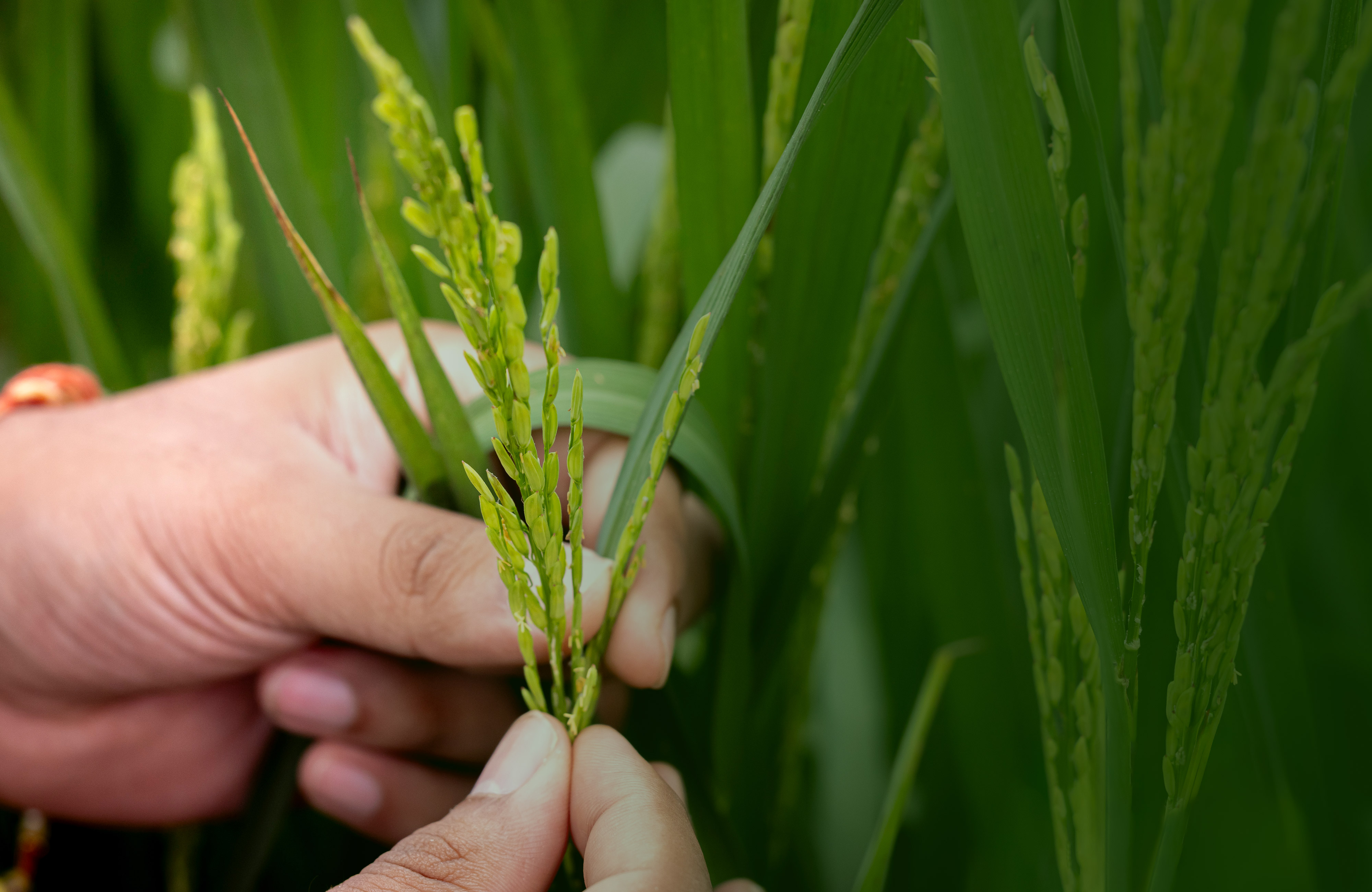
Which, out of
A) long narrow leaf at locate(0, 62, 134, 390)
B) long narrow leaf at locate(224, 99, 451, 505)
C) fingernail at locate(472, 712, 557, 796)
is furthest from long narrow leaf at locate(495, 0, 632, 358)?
long narrow leaf at locate(0, 62, 134, 390)

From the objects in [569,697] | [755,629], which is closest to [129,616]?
[569,697]

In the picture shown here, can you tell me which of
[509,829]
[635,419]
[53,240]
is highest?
[53,240]

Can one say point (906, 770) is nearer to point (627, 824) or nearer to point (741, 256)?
point (627, 824)

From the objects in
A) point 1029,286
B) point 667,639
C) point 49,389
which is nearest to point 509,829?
point 667,639

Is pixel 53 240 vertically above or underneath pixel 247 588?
above

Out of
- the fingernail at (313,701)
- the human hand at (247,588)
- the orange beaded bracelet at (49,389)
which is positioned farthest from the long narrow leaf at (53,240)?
the fingernail at (313,701)

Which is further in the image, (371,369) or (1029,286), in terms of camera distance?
(371,369)

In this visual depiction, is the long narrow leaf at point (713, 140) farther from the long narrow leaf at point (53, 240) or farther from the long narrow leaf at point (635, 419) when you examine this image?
the long narrow leaf at point (53, 240)

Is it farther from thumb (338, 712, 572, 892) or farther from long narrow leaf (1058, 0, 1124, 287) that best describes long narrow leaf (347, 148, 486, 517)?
long narrow leaf (1058, 0, 1124, 287)
